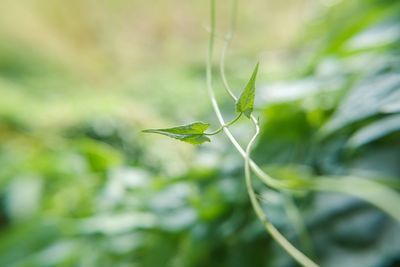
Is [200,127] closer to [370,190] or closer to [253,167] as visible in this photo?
[253,167]

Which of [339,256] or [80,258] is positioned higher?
[80,258]

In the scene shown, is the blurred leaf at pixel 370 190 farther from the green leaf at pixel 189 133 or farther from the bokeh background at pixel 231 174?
the green leaf at pixel 189 133

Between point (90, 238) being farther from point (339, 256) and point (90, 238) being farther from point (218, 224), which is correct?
point (339, 256)

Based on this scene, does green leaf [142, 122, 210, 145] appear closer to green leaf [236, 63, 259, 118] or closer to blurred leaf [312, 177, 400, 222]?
green leaf [236, 63, 259, 118]

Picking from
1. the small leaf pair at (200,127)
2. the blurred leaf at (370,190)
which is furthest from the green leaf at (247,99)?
the blurred leaf at (370,190)

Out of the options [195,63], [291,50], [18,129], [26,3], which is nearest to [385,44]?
[18,129]

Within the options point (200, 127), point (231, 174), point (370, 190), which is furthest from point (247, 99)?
point (231, 174)

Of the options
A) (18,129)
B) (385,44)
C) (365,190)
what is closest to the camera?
(365,190)
